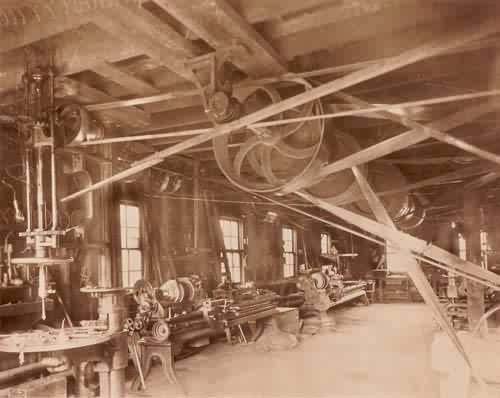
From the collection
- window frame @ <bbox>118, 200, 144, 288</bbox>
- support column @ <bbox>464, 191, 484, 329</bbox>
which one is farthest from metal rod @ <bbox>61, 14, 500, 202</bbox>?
support column @ <bbox>464, 191, 484, 329</bbox>

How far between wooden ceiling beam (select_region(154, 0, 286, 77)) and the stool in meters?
3.66

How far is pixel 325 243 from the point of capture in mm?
14695

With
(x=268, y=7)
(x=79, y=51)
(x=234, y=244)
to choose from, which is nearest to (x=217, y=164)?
(x=79, y=51)

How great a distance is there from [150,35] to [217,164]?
107 inches

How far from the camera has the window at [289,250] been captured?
11.9 m

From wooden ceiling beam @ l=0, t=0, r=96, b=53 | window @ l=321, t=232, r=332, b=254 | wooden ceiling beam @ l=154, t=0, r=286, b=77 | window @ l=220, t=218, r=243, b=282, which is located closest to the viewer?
wooden ceiling beam @ l=154, t=0, r=286, b=77

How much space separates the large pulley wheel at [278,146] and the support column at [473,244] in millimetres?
4240

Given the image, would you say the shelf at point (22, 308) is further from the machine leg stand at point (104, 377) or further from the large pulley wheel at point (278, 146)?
the large pulley wheel at point (278, 146)

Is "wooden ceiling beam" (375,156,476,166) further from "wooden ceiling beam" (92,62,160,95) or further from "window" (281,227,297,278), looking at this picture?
"window" (281,227,297,278)

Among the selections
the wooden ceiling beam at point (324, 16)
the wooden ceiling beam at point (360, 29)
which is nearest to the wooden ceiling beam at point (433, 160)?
the wooden ceiling beam at point (360, 29)

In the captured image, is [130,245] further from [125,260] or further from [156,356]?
[156,356]

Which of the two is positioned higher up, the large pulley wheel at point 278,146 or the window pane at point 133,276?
the large pulley wheel at point 278,146

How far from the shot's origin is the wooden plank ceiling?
2.39m

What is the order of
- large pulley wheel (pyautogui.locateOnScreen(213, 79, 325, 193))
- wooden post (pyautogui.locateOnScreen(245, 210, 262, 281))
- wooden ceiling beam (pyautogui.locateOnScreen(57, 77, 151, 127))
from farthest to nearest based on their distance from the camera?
wooden post (pyautogui.locateOnScreen(245, 210, 262, 281))
wooden ceiling beam (pyautogui.locateOnScreen(57, 77, 151, 127))
large pulley wheel (pyautogui.locateOnScreen(213, 79, 325, 193))
